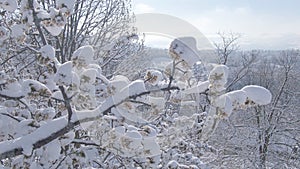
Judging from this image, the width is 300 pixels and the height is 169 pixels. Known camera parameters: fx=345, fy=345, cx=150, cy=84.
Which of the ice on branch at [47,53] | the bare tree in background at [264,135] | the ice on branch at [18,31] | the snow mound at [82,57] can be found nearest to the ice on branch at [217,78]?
the snow mound at [82,57]

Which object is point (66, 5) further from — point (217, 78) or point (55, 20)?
point (217, 78)

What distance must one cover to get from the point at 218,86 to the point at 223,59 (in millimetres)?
13342

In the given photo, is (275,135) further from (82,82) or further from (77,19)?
(82,82)

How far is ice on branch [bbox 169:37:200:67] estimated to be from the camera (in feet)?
5.02

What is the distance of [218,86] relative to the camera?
5.22 feet

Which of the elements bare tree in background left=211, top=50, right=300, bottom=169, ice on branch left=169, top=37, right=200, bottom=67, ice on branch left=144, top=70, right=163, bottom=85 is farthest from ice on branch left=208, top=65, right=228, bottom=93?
bare tree in background left=211, top=50, right=300, bottom=169

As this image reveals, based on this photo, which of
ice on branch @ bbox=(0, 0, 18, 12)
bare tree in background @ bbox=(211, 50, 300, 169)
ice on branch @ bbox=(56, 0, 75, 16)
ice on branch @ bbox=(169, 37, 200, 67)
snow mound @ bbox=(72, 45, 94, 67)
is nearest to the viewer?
ice on branch @ bbox=(169, 37, 200, 67)

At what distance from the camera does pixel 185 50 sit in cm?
153

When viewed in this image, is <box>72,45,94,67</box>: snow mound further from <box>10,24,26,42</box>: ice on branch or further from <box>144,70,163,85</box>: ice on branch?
<box>10,24,26,42</box>: ice on branch

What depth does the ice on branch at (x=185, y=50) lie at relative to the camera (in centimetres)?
153

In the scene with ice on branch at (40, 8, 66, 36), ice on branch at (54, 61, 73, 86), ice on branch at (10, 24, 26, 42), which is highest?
ice on branch at (40, 8, 66, 36)

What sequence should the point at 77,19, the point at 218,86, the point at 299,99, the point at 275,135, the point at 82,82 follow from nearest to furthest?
the point at 218,86, the point at 82,82, the point at 77,19, the point at 275,135, the point at 299,99

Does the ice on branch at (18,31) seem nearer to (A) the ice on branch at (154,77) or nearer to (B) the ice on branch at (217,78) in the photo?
(A) the ice on branch at (154,77)

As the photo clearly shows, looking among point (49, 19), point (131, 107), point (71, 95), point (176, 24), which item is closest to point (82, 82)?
point (71, 95)
